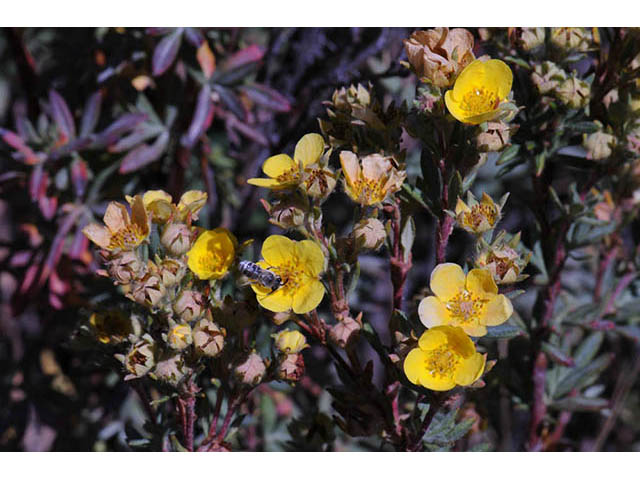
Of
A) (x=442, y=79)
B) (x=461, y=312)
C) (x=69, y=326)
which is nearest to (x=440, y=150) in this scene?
(x=442, y=79)

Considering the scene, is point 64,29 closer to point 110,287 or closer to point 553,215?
point 110,287

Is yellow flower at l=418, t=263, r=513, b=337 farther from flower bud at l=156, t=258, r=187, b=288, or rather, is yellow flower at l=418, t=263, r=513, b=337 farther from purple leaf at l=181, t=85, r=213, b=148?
purple leaf at l=181, t=85, r=213, b=148

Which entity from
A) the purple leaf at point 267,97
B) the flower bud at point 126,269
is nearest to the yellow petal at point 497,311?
the flower bud at point 126,269

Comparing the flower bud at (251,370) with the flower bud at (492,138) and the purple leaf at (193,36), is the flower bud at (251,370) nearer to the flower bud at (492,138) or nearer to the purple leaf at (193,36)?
the flower bud at (492,138)

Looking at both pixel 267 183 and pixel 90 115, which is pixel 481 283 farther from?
pixel 90 115

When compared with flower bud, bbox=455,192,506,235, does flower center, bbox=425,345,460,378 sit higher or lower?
lower

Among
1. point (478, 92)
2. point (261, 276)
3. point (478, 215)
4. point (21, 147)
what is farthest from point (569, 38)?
point (21, 147)

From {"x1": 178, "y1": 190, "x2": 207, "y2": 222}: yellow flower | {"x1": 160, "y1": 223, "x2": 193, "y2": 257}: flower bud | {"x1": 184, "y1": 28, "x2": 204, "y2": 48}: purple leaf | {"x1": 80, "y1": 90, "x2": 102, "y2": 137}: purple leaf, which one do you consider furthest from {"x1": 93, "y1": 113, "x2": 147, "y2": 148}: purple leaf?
{"x1": 160, "y1": 223, "x2": 193, "y2": 257}: flower bud
